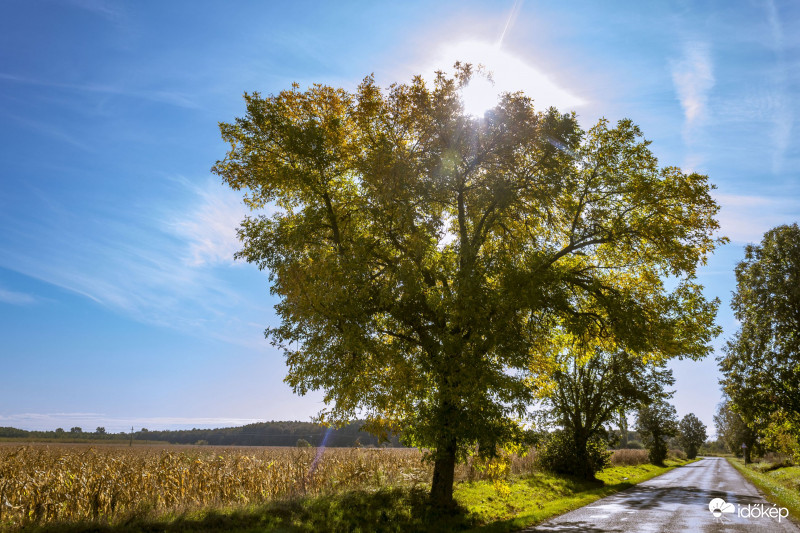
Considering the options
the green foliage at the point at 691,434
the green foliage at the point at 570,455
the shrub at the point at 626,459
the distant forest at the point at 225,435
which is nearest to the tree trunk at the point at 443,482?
the green foliage at the point at 570,455

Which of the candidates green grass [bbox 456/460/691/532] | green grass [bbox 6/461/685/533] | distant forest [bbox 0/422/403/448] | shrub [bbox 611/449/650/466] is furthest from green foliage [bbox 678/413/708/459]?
green grass [bbox 6/461/685/533]

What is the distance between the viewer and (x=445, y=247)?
69.6 ft

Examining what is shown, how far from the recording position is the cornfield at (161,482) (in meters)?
12.8

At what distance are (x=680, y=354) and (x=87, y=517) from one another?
71.2 feet

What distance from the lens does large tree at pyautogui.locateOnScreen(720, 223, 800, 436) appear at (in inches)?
1236

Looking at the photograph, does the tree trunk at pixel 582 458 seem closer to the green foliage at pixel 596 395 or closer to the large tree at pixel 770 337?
the green foliage at pixel 596 395

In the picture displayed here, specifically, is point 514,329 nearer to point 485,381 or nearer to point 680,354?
point 485,381

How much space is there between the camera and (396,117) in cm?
1897

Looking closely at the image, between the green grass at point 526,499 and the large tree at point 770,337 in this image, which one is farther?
the large tree at point 770,337

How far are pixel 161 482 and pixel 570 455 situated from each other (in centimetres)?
2726

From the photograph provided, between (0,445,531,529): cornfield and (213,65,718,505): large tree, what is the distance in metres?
4.09

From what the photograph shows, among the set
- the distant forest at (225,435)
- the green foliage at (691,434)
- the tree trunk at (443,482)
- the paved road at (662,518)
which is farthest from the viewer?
the green foliage at (691,434)

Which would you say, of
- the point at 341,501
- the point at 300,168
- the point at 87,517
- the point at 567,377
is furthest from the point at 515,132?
the point at 567,377

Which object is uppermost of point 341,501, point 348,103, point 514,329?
point 348,103
